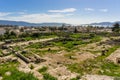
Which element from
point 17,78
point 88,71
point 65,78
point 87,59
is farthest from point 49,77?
point 87,59

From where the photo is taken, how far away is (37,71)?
2902 cm

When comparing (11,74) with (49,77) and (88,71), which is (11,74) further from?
(88,71)

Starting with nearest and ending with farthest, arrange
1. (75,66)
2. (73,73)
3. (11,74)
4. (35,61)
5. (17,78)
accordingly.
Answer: (17,78), (11,74), (73,73), (75,66), (35,61)

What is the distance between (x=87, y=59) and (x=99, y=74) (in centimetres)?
956

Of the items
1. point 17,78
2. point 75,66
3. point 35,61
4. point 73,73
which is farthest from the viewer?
point 35,61

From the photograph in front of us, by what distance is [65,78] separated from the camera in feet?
85.9

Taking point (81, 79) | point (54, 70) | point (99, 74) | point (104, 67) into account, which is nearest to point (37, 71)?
point (54, 70)

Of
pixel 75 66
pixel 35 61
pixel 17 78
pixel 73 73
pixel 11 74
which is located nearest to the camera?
pixel 17 78

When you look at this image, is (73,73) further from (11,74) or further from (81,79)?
(11,74)

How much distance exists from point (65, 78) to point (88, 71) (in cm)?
493

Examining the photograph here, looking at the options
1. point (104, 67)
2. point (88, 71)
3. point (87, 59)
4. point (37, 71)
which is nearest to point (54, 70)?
point (37, 71)

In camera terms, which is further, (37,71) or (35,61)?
(35,61)

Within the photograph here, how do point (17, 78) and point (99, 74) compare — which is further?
point (99, 74)

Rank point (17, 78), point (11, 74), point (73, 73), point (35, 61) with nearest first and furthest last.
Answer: point (17, 78), point (11, 74), point (73, 73), point (35, 61)
